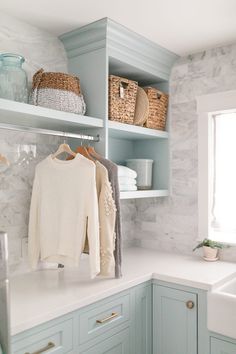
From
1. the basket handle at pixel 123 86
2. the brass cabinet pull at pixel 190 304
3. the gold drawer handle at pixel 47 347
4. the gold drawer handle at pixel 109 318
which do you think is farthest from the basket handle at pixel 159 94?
the gold drawer handle at pixel 47 347

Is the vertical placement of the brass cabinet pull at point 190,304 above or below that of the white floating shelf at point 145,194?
below

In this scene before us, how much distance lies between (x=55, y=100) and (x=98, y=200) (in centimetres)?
62

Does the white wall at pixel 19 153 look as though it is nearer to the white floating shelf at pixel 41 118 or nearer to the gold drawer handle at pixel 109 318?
the white floating shelf at pixel 41 118

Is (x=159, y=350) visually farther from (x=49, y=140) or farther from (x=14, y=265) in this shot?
(x=49, y=140)

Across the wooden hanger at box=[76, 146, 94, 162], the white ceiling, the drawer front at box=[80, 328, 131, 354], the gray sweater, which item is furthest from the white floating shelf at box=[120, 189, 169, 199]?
the white ceiling

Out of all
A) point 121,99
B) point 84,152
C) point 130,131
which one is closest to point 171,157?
point 130,131

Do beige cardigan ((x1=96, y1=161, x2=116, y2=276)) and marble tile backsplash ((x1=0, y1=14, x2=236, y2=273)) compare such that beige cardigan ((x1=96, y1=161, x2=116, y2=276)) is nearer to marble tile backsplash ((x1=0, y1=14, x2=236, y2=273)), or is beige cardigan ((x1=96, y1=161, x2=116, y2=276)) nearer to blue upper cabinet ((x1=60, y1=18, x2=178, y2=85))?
marble tile backsplash ((x1=0, y1=14, x2=236, y2=273))

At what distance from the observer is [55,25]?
2143 mm

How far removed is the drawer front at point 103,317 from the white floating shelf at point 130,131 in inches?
41.0

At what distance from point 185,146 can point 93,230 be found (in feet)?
3.76

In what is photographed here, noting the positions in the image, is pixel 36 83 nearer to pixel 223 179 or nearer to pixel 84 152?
pixel 84 152

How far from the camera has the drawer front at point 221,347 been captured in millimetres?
1824

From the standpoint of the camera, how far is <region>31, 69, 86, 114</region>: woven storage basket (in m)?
1.99

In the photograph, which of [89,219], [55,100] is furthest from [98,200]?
[55,100]
